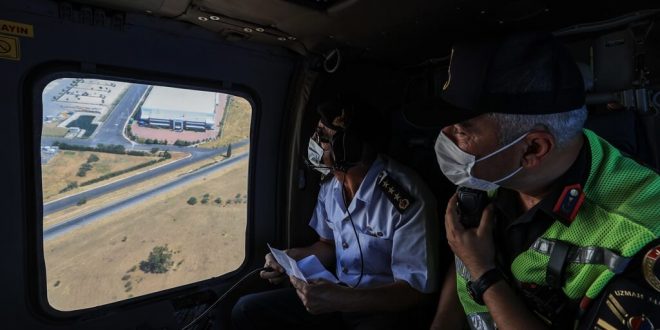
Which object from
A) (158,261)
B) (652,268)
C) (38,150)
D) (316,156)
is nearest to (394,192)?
(316,156)

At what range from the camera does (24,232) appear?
205 centimetres

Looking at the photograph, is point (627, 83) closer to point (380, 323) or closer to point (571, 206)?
point (571, 206)

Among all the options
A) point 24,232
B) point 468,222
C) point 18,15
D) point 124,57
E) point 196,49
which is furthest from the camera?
point 196,49

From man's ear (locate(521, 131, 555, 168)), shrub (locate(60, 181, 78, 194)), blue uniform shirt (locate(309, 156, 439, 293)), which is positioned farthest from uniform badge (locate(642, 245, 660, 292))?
shrub (locate(60, 181, 78, 194))

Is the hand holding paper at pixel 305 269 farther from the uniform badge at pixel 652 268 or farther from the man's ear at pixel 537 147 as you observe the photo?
the uniform badge at pixel 652 268

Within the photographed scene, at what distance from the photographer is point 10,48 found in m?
1.90

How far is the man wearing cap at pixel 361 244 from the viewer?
6.66 feet

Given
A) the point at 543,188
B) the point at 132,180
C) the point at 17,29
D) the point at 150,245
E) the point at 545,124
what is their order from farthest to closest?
the point at 150,245
the point at 132,180
the point at 17,29
the point at 543,188
the point at 545,124

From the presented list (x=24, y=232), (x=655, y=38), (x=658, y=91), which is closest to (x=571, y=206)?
(x=658, y=91)

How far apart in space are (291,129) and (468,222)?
1685mm

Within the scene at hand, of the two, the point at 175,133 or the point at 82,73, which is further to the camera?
the point at 175,133

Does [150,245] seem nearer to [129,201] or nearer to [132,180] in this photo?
[129,201]

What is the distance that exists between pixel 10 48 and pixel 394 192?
200 centimetres

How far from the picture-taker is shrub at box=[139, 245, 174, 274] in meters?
2.56
